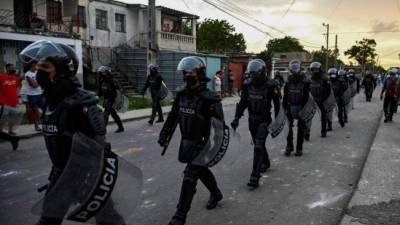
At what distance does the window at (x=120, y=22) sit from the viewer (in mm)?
31375

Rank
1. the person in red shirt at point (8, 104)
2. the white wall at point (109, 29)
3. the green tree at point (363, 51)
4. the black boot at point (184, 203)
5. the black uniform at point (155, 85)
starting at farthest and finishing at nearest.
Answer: the green tree at point (363, 51) → the white wall at point (109, 29) → the black uniform at point (155, 85) → the person in red shirt at point (8, 104) → the black boot at point (184, 203)

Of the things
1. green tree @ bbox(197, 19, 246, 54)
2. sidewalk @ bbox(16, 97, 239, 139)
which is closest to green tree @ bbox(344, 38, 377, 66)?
green tree @ bbox(197, 19, 246, 54)

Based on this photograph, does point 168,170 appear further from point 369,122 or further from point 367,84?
point 367,84

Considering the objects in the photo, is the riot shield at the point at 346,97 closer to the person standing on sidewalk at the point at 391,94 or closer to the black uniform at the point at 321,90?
the person standing on sidewalk at the point at 391,94

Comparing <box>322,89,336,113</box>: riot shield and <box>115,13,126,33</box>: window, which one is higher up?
<box>115,13,126,33</box>: window

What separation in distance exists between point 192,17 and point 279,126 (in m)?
31.1

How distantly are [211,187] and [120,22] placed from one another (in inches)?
1100

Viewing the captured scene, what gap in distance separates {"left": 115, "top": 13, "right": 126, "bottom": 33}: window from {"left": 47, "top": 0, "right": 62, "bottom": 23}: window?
19.3ft

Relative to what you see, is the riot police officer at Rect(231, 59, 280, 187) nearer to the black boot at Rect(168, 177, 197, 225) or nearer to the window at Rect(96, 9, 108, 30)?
the black boot at Rect(168, 177, 197, 225)

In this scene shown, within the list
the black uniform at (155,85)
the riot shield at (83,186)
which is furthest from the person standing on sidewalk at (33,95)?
the riot shield at (83,186)

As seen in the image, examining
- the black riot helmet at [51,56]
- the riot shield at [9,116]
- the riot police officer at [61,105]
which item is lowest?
the riot shield at [9,116]

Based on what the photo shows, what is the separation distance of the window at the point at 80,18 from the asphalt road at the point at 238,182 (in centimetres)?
1786

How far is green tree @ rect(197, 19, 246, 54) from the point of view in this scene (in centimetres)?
5209

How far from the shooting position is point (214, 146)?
477 cm
